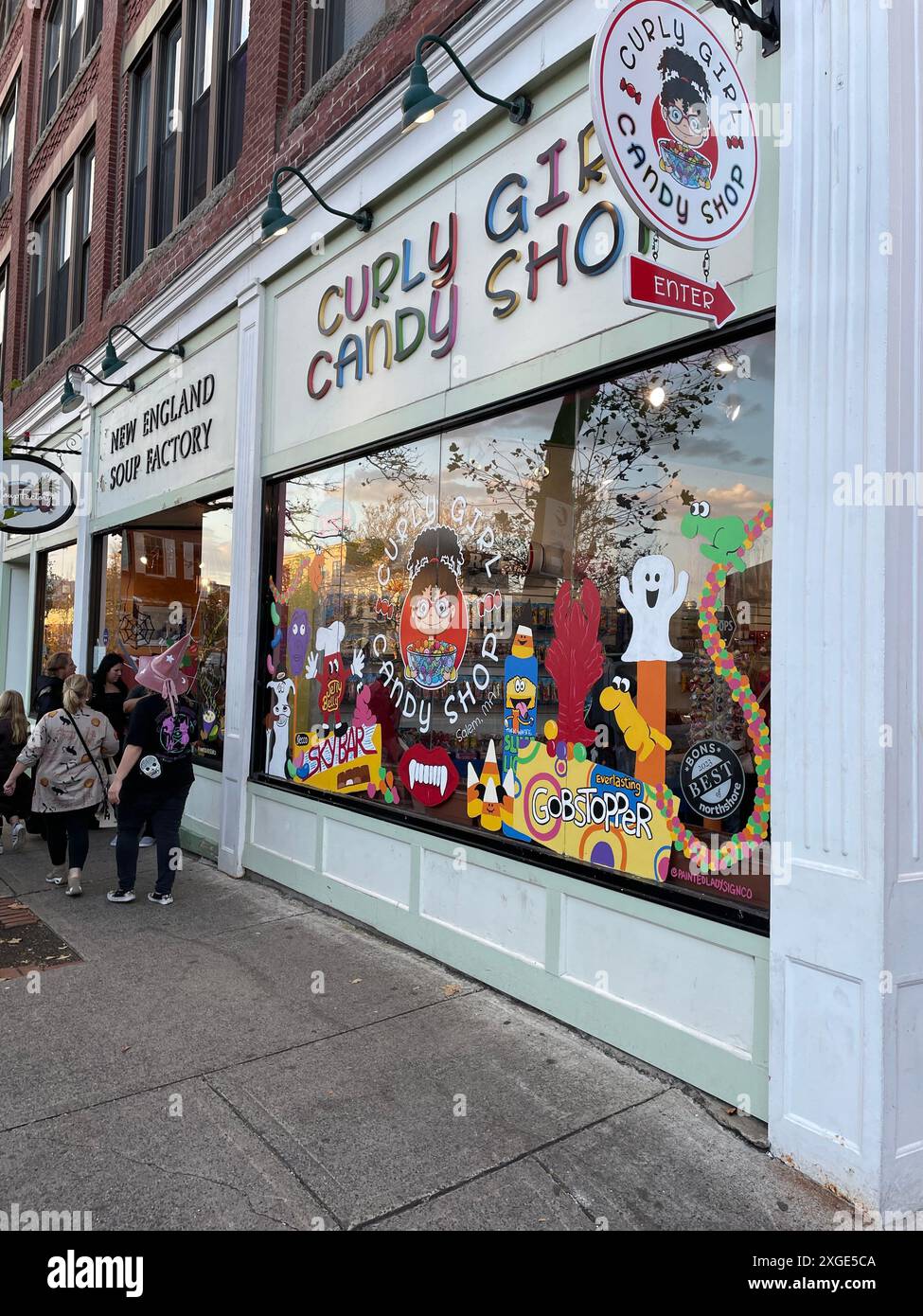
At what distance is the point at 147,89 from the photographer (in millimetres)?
10914

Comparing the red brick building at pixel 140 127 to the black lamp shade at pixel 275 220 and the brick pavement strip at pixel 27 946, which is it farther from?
the brick pavement strip at pixel 27 946

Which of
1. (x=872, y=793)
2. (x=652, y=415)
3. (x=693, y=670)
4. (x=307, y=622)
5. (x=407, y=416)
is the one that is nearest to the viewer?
(x=872, y=793)

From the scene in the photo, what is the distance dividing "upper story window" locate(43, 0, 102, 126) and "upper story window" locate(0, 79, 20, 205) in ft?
6.33

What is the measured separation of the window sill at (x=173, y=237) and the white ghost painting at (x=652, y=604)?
6.53 m

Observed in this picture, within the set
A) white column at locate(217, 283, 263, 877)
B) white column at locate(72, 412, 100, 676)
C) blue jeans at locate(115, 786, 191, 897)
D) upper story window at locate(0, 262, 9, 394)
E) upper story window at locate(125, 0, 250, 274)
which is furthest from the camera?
upper story window at locate(0, 262, 9, 394)

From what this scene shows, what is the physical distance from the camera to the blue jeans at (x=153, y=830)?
6609mm

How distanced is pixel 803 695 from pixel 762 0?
118 inches

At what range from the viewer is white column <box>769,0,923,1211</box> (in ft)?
10.3

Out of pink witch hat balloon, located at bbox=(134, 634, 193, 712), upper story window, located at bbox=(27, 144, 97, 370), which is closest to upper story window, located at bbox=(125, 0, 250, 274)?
upper story window, located at bbox=(27, 144, 97, 370)

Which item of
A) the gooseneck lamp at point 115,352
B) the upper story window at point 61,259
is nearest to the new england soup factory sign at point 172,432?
the gooseneck lamp at point 115,352

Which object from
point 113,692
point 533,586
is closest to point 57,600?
point 113,692

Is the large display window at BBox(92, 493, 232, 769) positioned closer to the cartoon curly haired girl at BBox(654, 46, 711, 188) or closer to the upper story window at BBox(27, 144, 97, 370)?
the upper story window at BBox(27, 144, 97, 370)

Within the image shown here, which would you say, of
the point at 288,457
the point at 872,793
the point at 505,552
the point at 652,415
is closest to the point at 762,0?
the point at 652,415

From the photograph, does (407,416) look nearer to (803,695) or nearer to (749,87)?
(749,87)
